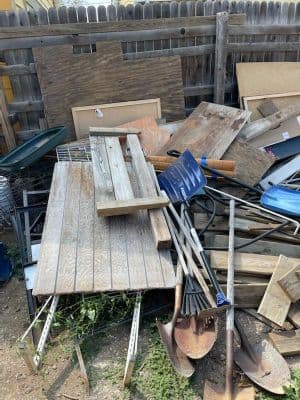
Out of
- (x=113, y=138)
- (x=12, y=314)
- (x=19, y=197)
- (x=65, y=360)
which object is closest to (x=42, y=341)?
(x=65, y=360)

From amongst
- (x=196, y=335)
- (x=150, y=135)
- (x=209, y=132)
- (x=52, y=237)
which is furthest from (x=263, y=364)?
(x=150, y=135)

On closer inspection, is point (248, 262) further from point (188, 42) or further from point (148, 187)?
point (188, 42)

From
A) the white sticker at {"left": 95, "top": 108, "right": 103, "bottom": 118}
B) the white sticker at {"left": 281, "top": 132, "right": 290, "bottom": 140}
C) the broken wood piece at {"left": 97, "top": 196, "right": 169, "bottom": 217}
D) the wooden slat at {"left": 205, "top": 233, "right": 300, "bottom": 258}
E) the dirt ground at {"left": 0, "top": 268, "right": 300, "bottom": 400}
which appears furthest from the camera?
the white sticker at {"left": 95, "top": 108, "right": 103, "bottom": 118}

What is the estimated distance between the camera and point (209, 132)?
15.1 feet

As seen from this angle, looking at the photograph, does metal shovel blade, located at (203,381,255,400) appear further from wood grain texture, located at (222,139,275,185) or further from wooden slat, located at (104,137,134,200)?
wood grain texture, located at (222,139,275,185)

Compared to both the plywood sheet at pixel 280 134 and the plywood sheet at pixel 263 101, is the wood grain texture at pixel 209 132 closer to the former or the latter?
the plywood sheet at pixel 280 134

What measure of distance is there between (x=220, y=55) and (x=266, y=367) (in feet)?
13.2

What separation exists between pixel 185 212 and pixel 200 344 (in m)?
1.27

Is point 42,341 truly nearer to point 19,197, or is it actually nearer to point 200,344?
point 200,344

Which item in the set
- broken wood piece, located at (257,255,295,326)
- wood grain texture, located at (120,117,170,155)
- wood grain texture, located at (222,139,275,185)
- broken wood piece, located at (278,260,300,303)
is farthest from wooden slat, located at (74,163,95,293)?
wood grain texture, located at (222,139,275,185)

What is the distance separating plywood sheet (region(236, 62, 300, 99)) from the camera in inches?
208

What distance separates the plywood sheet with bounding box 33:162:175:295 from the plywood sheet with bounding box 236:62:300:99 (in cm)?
282

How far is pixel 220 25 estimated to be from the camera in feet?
16.4

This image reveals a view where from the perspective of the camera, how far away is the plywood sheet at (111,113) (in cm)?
496
